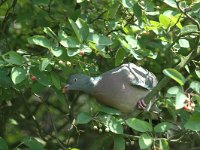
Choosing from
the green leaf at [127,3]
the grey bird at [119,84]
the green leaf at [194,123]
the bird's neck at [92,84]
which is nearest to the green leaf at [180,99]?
the green leaf at [194,123]

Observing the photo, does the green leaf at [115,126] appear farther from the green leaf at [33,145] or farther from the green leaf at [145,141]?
the green leaf at [33,145]

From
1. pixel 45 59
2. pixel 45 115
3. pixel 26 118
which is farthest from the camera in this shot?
pixel 45 115

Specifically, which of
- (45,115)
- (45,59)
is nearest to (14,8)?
(45,59)

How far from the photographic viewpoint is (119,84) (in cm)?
401

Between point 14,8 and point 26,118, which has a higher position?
point 14,8

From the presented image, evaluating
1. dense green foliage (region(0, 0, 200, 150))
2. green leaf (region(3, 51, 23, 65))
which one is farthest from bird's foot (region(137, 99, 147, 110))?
green leaf (region(3, 51, 23, 65))

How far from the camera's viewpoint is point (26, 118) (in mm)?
5152

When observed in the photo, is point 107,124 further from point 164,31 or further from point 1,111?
point 1,111

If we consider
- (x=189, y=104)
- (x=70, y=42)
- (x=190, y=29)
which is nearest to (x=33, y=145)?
(x=70, y=42)

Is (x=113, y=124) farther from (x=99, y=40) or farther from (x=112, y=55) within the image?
(x=112, y=55)

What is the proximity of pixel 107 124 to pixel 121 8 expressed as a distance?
1012 millimetres

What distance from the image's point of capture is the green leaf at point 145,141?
111 inches

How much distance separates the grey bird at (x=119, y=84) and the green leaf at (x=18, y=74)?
2.63 feet

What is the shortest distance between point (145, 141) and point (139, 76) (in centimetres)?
117
